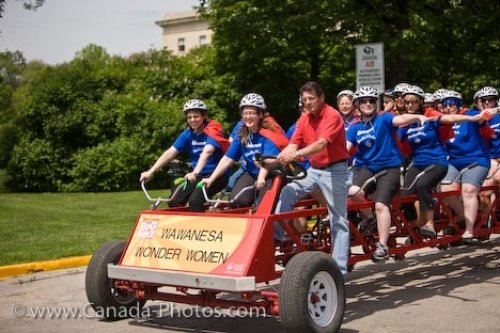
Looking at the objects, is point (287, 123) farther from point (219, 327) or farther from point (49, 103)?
point (219, 327)

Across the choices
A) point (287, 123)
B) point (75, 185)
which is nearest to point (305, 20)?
point (287, 123)

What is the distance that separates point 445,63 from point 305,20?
14.4 ft

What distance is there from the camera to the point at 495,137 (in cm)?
1047

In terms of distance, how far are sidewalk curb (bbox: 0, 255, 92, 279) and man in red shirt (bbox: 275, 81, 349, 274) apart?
4.12m

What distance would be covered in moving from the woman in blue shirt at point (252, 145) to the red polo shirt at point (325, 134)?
0.40 metres

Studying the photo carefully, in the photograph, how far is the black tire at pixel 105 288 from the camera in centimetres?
718

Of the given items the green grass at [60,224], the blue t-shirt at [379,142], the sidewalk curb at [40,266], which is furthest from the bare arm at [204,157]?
the green grass at [60,224]

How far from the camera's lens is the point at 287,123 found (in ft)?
95.6

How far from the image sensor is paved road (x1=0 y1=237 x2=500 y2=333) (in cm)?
711

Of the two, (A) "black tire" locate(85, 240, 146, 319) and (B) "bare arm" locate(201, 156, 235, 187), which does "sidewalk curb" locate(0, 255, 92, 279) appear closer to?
(A) "black tire" locate(85, 240, 146, 319)

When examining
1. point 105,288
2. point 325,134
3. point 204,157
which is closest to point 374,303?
point 325,134

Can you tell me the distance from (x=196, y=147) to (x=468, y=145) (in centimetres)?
338

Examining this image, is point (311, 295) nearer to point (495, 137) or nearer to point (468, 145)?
point (468, 145)

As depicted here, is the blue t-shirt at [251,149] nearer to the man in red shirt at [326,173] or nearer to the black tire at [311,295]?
the man in red shirt at [326,173]
